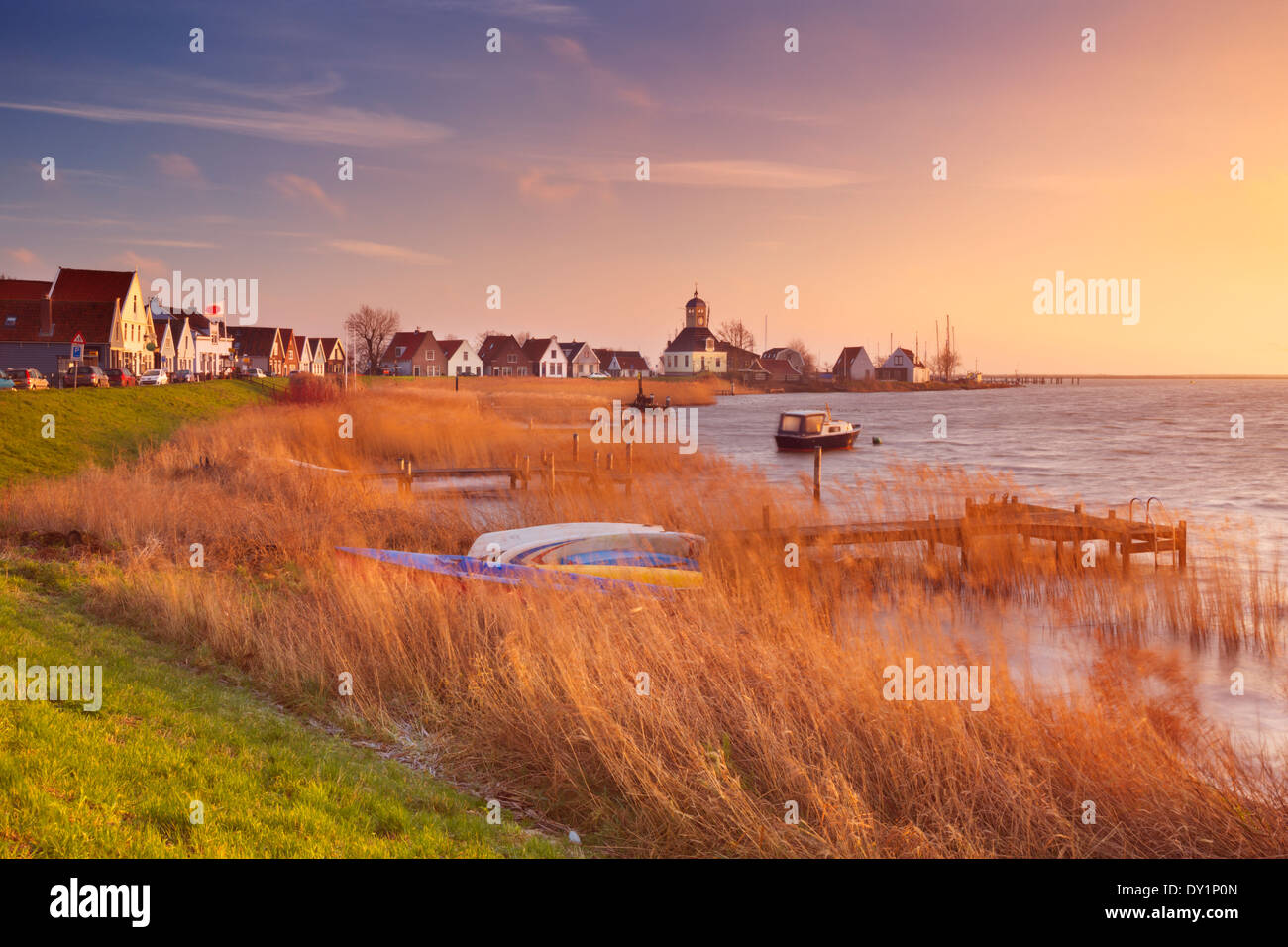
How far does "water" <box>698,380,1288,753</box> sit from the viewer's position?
13.6 m

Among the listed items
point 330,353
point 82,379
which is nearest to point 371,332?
point 330,353

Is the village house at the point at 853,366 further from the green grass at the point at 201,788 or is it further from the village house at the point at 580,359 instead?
the green grass at the point at 201,788

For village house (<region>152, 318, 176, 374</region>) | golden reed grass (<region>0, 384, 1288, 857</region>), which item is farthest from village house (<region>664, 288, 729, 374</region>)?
golden reed grass (<region>0, 384, 1288, 857</region>)

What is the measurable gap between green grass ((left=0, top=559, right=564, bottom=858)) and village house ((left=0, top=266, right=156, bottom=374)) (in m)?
58.8

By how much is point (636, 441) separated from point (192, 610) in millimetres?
28903

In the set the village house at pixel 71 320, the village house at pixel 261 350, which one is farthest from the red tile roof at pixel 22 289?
the village house at pixel 261 350

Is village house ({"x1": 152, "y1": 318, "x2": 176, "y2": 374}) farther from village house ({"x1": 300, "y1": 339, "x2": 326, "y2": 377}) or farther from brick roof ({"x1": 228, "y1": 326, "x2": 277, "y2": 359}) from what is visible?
village house ({"x1": 300, "y1": 339, "x2": 326, "y2": 377})

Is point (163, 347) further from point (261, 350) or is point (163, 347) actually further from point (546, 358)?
point (546, 358)

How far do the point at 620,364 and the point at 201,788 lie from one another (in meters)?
140

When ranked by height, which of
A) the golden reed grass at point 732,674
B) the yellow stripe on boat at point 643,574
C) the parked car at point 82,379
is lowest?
the golden reed grass at point 732,674

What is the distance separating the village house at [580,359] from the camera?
436 feet

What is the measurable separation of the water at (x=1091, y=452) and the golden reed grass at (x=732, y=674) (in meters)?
9.58
